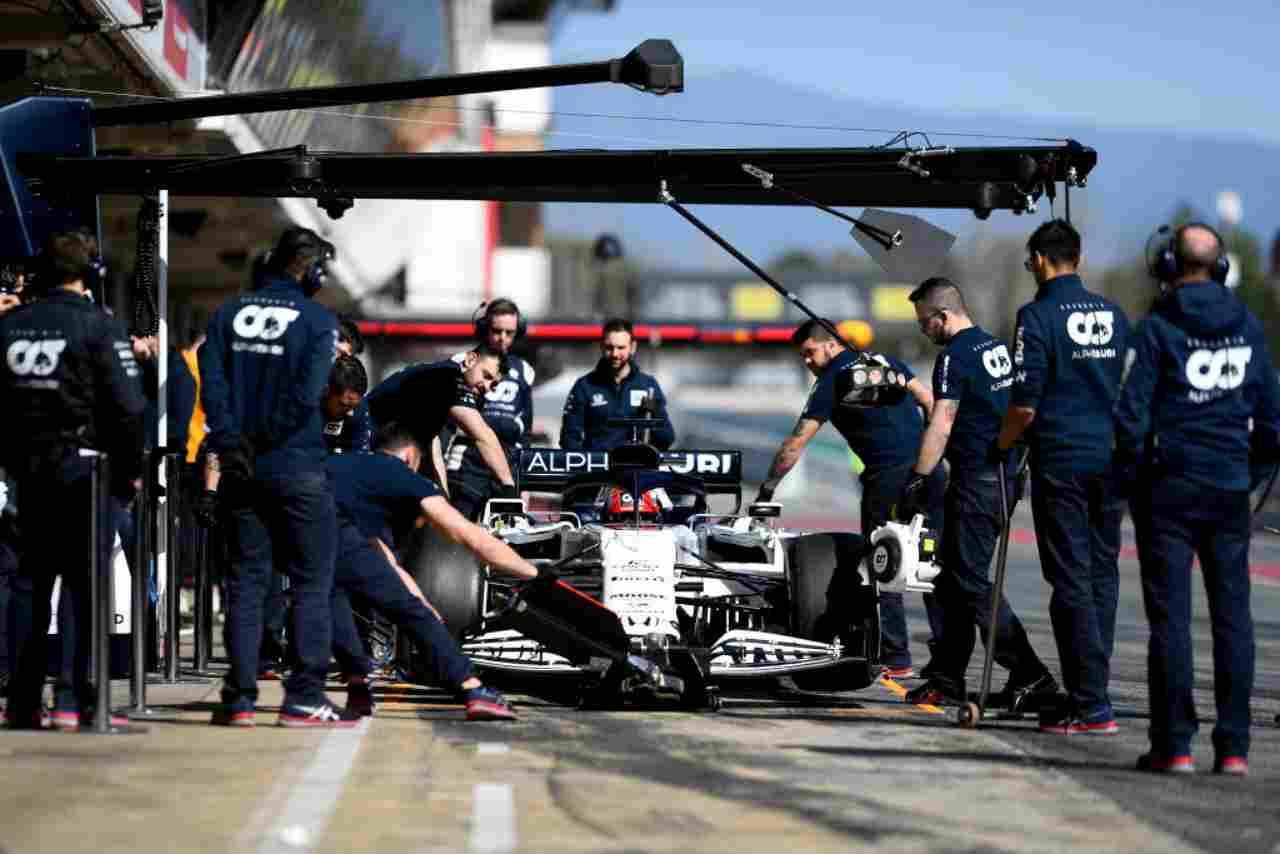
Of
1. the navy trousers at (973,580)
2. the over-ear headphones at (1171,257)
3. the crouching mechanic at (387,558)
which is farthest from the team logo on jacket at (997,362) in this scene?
the crouching mechanic at (387,558)

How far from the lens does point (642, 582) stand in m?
10.2

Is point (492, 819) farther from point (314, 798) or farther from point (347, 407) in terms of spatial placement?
point (347, 407)

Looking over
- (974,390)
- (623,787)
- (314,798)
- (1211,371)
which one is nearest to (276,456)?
(314,798)

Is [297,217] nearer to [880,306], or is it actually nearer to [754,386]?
[880,306]

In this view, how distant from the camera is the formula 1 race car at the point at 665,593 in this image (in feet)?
32.8

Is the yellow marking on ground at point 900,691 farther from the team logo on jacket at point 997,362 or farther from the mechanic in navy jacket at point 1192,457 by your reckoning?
the mechanic in navy jacket at point 1192,457

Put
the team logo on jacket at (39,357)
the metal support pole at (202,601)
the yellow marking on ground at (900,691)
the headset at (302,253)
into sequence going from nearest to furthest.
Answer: the team logo on jacket at (39,357) → the headset at (302,253) → the yellow marking on ground at (900,691) → the metal support pole at (202,601)

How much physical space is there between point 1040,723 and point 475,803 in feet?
10.6

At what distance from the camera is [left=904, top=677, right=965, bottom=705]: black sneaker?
10.4 m

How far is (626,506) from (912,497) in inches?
59.2

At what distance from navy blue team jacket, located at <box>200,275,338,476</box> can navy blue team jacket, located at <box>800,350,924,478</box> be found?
13.3 feet

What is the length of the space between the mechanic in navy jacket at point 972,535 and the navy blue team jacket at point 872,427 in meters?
1.72

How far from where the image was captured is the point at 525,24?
84.0 metres

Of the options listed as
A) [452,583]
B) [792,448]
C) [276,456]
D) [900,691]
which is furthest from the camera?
[792,448]
